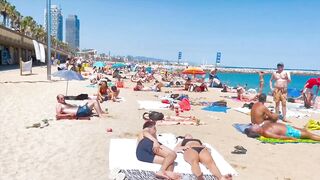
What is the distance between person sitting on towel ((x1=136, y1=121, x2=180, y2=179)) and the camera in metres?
5.58

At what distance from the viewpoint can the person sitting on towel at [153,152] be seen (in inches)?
220

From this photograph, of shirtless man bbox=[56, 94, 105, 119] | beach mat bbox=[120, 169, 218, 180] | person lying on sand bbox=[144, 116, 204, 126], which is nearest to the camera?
beach mat bbox=[120, 169, 218, 180]

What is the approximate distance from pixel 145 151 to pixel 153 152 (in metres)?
0.16

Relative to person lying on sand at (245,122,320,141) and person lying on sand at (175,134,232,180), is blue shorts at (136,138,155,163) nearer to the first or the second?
person lying on sand at (175,134,232,180)

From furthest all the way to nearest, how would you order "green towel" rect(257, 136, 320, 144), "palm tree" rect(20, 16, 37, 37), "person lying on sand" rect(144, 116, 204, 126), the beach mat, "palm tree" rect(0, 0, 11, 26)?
"palm tree" rect(20, 16, 37, 37) → "palm tree" rect(0, 0, 11, 26) → "person lying on sand" rect(144, 116, 204, 126) → "green towel" rect(257, 136, 320, 144) → the beach mat

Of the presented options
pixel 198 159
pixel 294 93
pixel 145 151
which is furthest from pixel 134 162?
pixel 294 93

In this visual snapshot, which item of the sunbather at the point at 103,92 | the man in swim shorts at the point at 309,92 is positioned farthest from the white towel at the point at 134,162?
the man in swim shorts at the point at 309,92

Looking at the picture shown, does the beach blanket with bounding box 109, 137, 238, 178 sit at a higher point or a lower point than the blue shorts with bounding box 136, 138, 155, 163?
lower

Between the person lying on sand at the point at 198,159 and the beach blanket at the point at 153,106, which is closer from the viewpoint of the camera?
the person lying on sand at the point at 198,159

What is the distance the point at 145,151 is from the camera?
236 inches

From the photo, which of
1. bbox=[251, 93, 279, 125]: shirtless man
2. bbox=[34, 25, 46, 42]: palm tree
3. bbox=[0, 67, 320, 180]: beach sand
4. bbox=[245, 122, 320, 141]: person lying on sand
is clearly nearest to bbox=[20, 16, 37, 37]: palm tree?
bbox=[34, 25, 46, 42]: palm tree

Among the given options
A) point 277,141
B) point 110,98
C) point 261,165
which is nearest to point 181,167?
point 261,165

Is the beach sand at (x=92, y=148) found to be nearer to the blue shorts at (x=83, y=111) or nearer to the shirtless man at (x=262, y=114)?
the blue shorts at (x=83, y=111)

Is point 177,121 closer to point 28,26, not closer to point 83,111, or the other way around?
point 83,111
